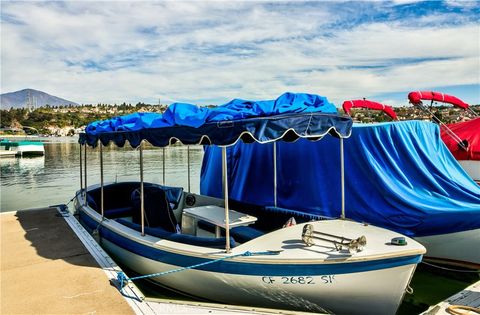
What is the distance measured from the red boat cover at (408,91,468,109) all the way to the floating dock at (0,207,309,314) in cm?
766

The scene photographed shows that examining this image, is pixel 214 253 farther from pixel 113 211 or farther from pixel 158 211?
pixel 113 211

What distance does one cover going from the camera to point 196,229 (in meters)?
6.90

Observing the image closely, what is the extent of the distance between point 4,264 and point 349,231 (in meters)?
5.78

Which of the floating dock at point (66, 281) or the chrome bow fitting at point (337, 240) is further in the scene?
the floating dock at point (66, 281)

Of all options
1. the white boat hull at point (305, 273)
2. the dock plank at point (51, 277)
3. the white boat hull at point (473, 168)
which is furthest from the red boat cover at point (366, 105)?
the dock plank at point (51, 277)

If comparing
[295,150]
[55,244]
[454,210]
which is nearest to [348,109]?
[295,150]

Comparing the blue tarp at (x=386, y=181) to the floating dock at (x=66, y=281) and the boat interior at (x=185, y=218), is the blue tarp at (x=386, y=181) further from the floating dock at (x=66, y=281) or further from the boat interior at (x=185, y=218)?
the floating dock at (x=66, y=281)

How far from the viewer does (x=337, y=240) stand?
4797 mm

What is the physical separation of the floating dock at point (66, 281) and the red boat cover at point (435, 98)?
7.66 meters

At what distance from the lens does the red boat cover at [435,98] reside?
9.92 metres

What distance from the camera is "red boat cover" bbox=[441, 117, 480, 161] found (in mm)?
9141

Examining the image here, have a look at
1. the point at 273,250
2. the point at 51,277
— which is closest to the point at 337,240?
the point at 273,250

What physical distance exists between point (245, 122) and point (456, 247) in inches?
203

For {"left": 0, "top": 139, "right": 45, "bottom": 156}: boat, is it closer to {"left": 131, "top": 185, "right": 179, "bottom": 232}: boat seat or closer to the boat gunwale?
the boat gunwale
